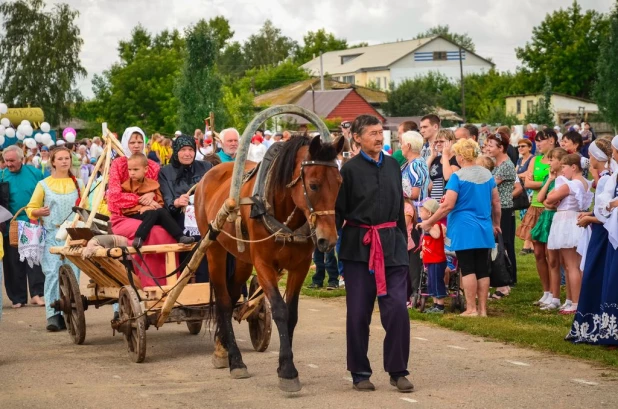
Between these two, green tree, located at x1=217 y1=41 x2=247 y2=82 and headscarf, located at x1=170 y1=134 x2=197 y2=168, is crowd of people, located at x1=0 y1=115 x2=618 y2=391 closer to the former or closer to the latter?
headscarf, located at x1=170 y1=134 x2=197 y2=168

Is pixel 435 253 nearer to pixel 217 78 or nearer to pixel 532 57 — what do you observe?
pixel 217 78

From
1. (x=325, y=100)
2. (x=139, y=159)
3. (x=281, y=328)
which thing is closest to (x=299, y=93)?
(x=325, y=100)

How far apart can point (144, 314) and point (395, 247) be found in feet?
9.52

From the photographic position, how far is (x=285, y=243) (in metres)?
8.72

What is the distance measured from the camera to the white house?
124625 millimetres

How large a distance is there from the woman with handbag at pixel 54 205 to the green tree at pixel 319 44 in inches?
5160

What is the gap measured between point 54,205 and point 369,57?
389ft

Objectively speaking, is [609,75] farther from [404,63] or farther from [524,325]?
[404,63]

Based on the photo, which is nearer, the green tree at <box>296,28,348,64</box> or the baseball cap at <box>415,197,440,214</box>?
the baseball cap at <box>415,197,440,214</box>

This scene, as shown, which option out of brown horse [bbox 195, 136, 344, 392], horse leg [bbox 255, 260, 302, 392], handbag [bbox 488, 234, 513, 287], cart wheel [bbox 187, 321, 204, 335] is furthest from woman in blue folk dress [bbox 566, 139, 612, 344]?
cart wheel [bbox 187, 321, 204, 335]

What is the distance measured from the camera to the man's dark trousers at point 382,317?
8375mm

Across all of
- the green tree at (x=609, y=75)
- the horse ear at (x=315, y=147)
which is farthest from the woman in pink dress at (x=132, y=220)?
the green tree at (x=609, y=75)

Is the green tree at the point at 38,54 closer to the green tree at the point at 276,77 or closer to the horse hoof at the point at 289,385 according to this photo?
the green tree at the point at 276,77

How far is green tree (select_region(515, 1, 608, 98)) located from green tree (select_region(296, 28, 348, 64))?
55.9 m
